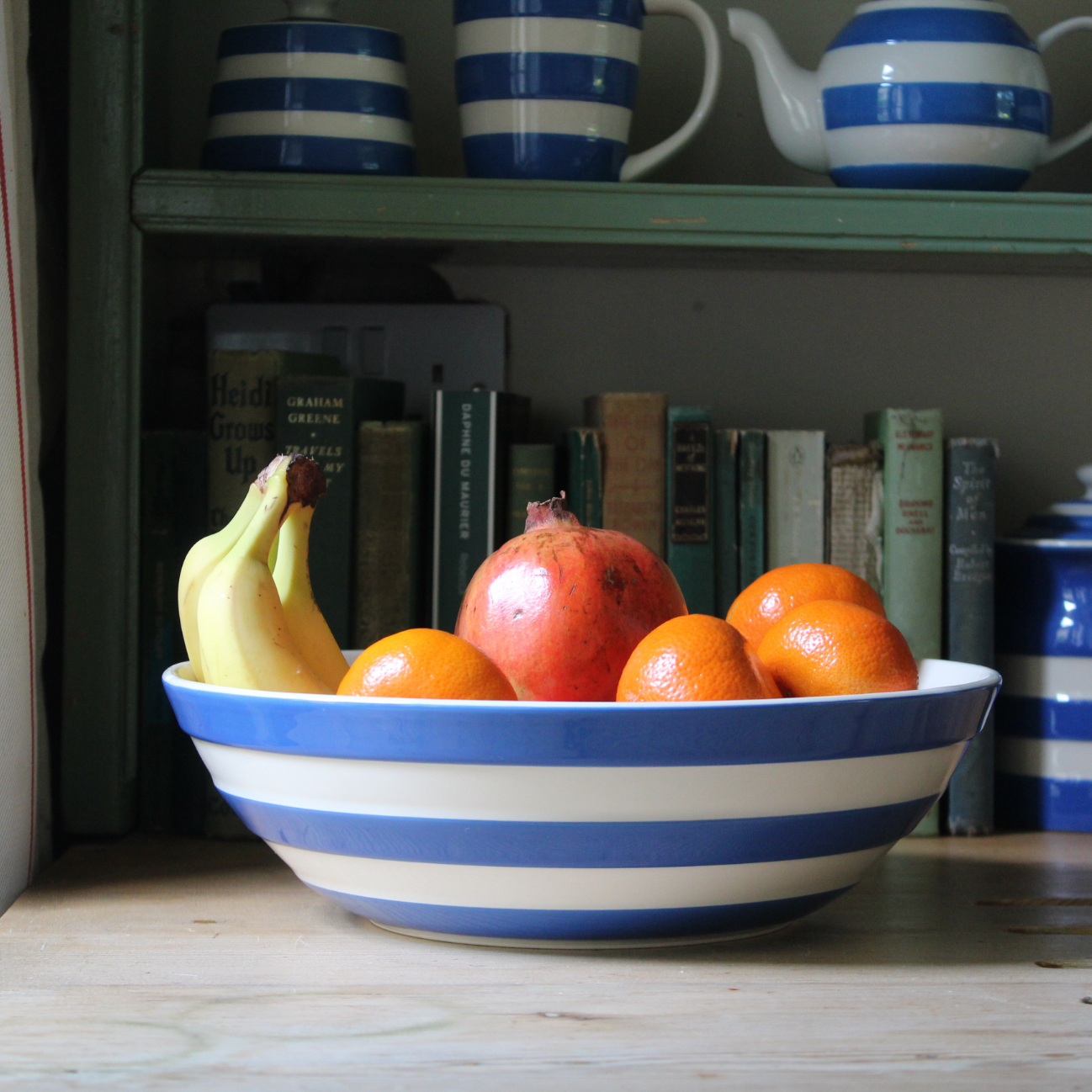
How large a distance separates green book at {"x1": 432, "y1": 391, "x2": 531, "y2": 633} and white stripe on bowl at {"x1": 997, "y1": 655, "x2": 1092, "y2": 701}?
435 mm

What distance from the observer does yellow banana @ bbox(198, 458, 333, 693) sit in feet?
A: 2.14

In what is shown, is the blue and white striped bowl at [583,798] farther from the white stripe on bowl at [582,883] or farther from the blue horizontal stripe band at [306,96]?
the blue horizontal stripe band at [306,96]

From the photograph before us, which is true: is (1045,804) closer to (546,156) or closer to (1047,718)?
(1047,718)

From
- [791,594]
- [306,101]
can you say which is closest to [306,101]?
[306,101]

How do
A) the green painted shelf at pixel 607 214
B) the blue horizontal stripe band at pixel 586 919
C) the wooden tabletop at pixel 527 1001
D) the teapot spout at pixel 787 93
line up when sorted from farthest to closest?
the teapot spout at pixel 787 93 → the green painted shelf at pixel 607 214 → the blue horizontal stripe band at pixel 586 919 → the wooden tabletop at pixel 527 1001

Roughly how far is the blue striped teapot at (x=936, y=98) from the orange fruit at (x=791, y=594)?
0.37m

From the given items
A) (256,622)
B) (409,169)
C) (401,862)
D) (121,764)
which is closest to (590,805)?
(401,862)

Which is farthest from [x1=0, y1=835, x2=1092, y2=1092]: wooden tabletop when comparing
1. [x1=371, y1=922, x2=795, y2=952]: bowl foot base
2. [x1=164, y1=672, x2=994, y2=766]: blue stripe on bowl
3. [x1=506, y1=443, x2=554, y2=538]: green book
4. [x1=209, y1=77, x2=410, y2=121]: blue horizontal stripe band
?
[x1=209, y1=77, x2=410, y2=121]: blue horizontal stripe band

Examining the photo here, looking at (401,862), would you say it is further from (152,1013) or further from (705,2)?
A: (705,2)

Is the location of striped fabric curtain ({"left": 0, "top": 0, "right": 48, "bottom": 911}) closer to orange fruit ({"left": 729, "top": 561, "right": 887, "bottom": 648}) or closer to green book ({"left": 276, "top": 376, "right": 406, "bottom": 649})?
green book ({"left": 276, "top": 376, "right": 406, "bottom": 649})

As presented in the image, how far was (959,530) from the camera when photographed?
0.97 meters

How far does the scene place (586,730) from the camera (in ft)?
1.88

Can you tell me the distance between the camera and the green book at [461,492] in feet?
3.12

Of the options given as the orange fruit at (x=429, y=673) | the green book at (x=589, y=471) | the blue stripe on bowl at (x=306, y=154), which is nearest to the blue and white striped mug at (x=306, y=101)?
the blue stripe on bowl at (x=306, y=154)
